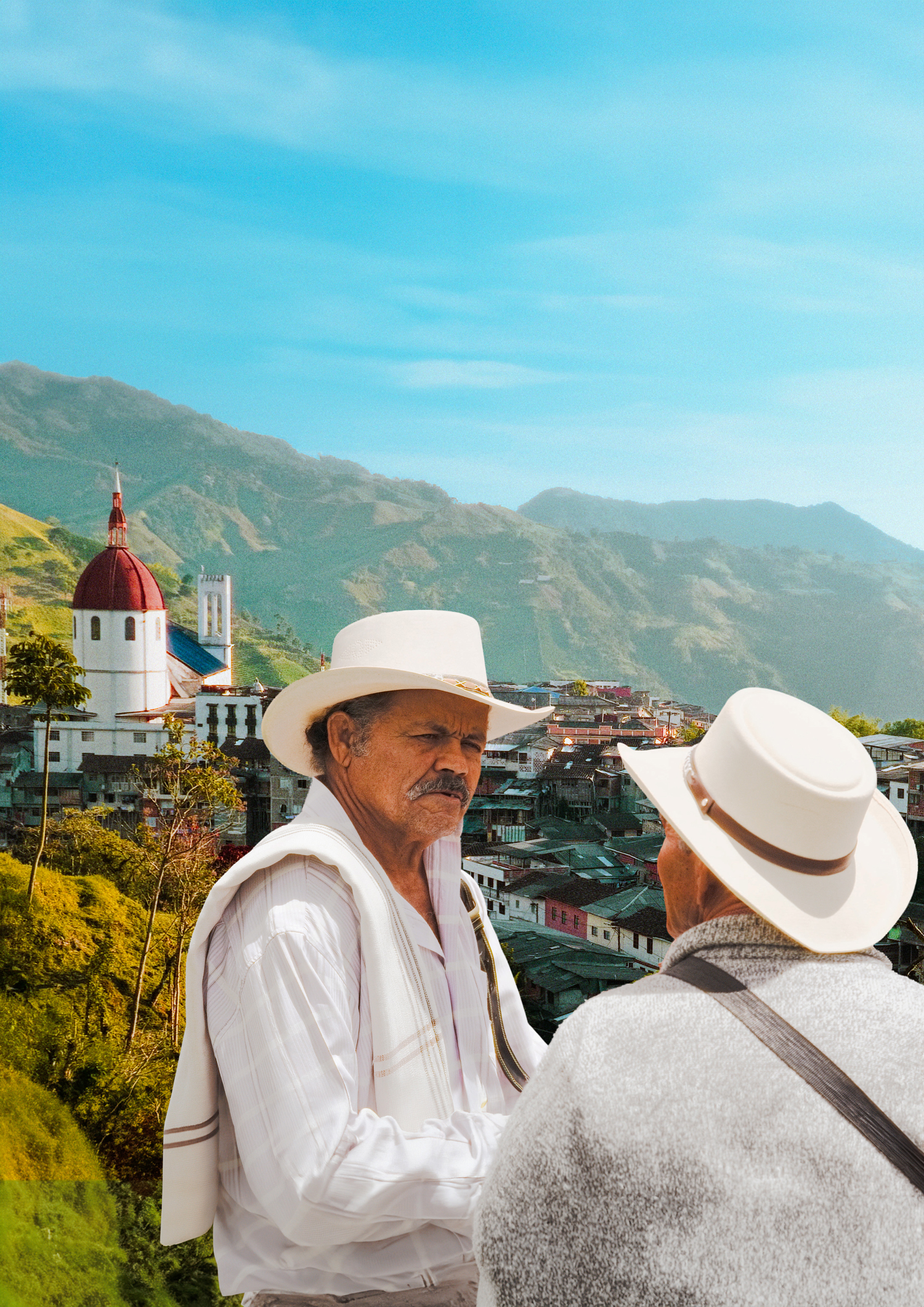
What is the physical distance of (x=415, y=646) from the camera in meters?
1.04

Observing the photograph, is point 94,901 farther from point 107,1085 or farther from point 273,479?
point 273,479

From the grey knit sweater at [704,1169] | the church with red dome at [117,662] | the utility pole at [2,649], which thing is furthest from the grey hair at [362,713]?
the utility pole at [2,649]

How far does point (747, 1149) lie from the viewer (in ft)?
1.97

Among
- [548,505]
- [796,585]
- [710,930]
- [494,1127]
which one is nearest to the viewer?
[710,930]

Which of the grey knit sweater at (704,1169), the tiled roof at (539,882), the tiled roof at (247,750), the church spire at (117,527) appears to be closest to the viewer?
the grey knit sweater at (704,1169)

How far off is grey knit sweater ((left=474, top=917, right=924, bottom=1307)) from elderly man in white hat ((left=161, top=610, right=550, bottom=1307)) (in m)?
0.18

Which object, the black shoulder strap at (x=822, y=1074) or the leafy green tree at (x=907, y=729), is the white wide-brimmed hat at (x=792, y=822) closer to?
the black shoulder strap at (x=822, y=1074)

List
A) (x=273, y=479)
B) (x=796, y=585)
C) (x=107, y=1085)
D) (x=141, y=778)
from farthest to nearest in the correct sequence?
1. (x=273, y=479)
2. (x=796, y=585)
3. (x=141, y=778)
4. (x=107, y=1085)

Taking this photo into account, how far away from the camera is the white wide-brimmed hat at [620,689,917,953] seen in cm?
72

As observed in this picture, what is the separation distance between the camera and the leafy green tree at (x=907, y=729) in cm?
1925

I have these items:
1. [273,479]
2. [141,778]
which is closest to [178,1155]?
[141,778]

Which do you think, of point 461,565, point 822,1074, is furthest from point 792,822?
point 461,565

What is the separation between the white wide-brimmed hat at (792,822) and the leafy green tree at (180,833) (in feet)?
16.9

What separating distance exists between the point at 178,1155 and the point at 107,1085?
20.5 ft
